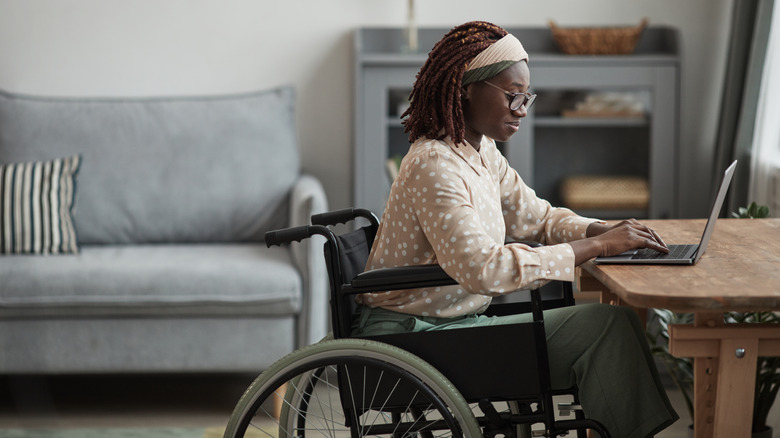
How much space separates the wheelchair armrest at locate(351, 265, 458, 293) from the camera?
139cm

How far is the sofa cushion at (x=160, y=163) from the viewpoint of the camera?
307 centimetres

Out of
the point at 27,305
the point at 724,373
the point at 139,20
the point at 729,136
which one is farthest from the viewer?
the point at 139,20

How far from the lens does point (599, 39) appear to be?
312 cm

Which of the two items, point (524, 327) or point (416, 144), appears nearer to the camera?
point (524, 327)

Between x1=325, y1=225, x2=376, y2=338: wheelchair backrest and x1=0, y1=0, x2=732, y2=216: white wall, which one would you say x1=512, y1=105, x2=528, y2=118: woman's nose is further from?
x1=0, y1=0, x2=732, y2=216: white wall

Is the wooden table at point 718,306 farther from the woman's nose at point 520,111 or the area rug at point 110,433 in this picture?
the area rug at point 110,433

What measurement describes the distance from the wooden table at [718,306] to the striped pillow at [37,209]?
1887mm

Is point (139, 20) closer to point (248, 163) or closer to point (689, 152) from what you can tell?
point (248, 163)

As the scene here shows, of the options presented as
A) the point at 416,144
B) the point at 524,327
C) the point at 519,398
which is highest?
the point at 416,144

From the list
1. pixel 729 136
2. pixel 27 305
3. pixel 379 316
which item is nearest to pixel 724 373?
pixel 379 316

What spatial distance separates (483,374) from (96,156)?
2.06 m

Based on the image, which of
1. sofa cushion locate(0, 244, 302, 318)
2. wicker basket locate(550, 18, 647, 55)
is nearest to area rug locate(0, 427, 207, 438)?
sofa cushion locate(0, 244, 302, 318)

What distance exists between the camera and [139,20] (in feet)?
11.1

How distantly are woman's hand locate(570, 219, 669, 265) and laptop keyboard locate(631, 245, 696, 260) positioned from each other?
12 mm
